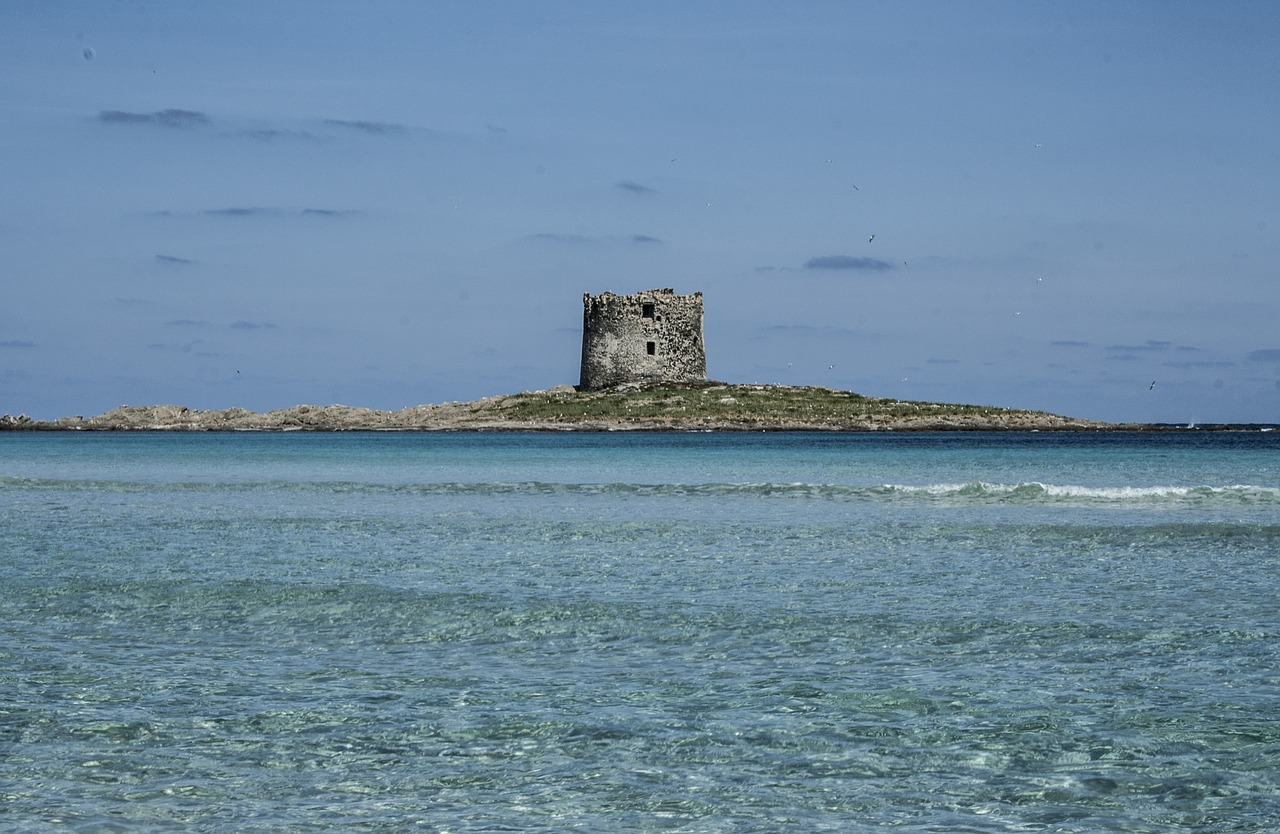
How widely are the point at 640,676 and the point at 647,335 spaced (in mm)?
80685

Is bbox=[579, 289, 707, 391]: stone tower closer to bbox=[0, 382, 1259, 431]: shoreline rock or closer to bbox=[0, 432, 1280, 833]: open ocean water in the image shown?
bbox=[0, 382, 1259, 431]: shoreline rock

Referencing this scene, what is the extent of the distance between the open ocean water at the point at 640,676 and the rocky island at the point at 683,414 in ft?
209

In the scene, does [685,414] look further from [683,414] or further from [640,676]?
[640,676]

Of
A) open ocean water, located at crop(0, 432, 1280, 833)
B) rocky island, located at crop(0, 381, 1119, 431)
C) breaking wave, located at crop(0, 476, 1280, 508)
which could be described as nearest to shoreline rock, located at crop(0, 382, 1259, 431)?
rocky island, located at crop(0, 381, 1119, 431)

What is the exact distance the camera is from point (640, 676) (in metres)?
9.34

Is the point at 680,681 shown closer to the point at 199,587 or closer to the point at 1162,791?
the point at 1162,791

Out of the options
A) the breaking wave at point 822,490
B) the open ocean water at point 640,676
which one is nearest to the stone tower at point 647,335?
the breaking wave at point 822,490

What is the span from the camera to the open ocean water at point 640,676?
6559 millimetres

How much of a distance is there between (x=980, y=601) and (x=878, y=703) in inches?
185

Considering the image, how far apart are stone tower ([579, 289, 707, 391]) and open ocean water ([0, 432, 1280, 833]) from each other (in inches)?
2683

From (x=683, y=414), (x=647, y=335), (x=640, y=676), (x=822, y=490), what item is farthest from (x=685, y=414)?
(x=640, y=676)

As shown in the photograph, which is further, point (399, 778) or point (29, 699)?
point (29, 699)

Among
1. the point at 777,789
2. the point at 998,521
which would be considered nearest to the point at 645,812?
the point at 777,789

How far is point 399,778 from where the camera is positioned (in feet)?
22.6
